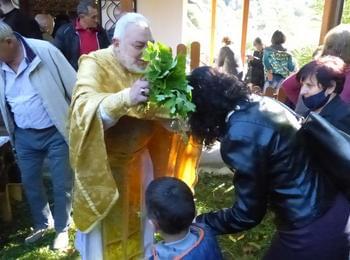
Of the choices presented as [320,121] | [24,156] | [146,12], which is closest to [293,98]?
[320,121]

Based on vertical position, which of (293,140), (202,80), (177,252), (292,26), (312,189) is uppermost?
(202,80)

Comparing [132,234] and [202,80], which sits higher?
[202,80]

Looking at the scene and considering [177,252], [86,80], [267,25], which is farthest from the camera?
[267,25]

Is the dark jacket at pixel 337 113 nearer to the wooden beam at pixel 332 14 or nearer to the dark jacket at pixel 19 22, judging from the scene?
the wooden beam at pixel 332 14

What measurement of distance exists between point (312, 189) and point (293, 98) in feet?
5.23

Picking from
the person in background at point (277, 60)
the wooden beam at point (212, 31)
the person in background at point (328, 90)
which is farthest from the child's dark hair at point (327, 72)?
the wooden beam at point (212, 31)

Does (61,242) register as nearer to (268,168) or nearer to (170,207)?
(170,207)

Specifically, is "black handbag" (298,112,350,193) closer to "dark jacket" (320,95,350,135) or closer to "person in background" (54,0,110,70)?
"dark jacket" (320,95,350,135)

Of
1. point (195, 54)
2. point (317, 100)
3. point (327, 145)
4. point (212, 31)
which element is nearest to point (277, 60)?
point (195, 54)

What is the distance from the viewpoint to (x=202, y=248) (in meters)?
A: 1.76

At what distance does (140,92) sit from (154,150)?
92 centimetres

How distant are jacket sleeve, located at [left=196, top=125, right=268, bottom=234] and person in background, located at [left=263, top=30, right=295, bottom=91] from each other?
5488mm

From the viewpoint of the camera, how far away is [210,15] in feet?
34.7

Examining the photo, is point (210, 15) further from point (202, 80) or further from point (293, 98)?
point (202, 80)
